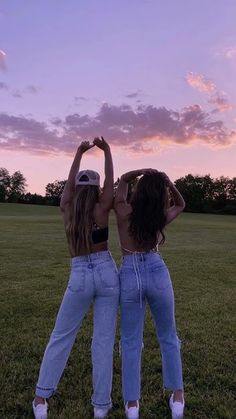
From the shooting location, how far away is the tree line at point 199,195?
109 metres

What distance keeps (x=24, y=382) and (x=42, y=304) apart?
390cm

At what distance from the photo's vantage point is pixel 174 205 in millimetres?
4781

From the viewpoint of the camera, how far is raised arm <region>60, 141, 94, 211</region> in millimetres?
4488

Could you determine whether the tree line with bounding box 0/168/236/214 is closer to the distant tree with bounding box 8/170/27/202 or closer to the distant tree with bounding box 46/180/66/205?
the distant tree with bounding box 46/180/66/205

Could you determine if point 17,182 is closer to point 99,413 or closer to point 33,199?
point 33,199

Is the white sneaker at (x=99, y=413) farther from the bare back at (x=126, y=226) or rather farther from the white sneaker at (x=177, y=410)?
the bare back at (x=126, y=226)

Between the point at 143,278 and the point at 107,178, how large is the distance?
39.9 inches

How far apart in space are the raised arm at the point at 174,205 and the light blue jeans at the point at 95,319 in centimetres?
74

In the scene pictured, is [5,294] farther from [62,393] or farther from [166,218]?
[166,218]

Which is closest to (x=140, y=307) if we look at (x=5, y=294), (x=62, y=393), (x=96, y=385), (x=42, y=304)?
(x=96, y=385)

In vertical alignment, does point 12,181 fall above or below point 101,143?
above

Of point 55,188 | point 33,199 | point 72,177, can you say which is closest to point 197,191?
point 55,188

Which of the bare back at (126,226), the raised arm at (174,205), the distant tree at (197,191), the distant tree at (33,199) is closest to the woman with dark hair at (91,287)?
the bare back at (126,226)

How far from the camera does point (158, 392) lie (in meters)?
5.09
